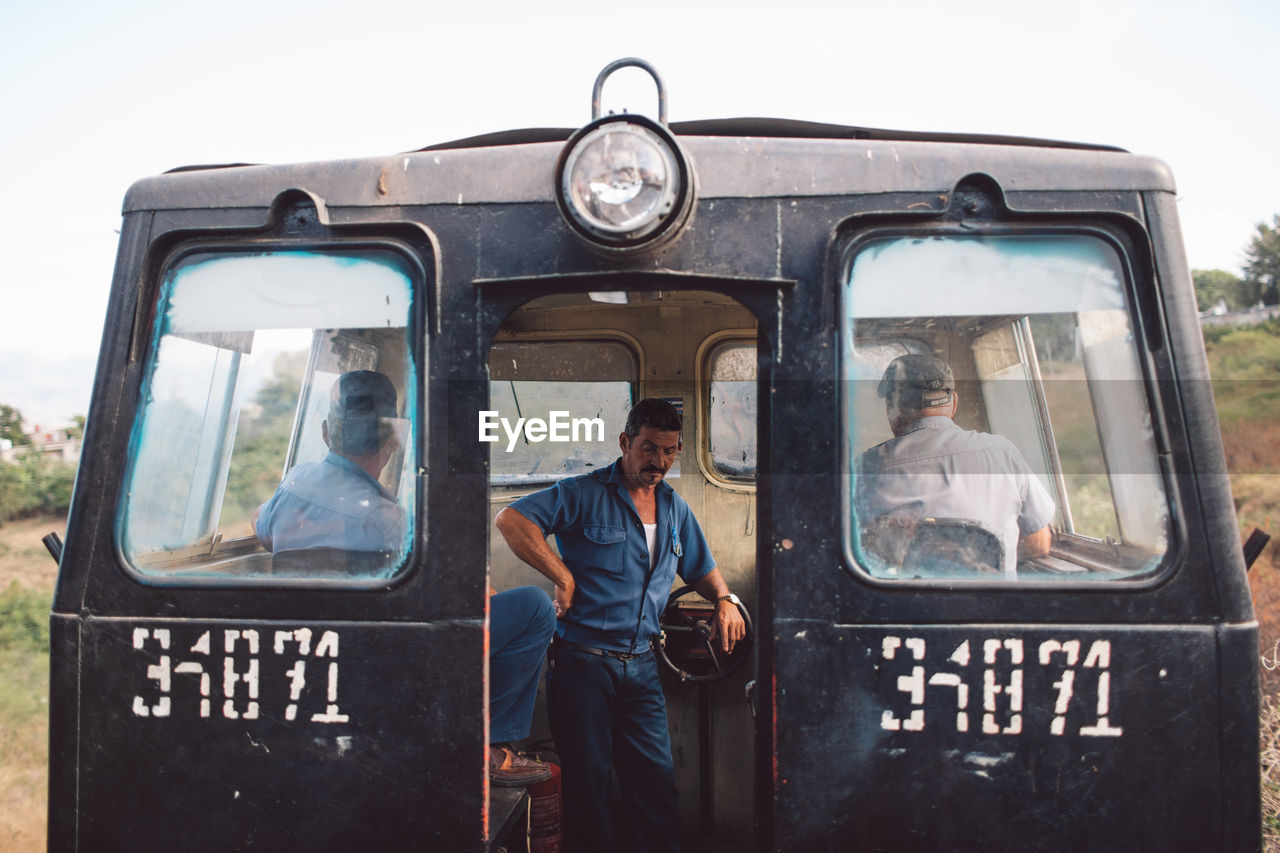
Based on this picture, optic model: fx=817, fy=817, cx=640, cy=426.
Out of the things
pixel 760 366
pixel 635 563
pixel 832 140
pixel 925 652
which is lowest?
pixel 925 652

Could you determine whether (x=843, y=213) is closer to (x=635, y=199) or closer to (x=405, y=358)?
(x=635, y=199)

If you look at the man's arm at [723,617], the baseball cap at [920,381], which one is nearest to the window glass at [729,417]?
the man's arm at [723,617]

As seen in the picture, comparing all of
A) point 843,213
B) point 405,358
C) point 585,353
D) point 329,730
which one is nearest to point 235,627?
point 329,730

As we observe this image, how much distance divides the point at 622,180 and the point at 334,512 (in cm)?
111

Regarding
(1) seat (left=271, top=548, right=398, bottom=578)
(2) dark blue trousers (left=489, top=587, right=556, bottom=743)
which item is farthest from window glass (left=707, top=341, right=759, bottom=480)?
(1) seat (left=271, top=548, right=398, bottom=578)

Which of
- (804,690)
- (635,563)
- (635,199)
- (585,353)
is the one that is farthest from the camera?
(585,353)

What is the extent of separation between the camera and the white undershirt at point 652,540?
124 inches

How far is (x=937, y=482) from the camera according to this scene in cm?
209

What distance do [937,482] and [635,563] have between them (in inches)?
52.3

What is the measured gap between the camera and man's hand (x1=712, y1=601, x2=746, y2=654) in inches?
116

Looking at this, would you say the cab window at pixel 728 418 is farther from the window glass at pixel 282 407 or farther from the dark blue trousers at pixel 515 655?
the window glass at pixel 282 407

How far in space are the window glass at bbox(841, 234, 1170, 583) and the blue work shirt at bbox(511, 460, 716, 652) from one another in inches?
47.5

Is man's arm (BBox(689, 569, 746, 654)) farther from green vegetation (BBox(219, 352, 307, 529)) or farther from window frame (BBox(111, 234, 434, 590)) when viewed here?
green vegetation (BBox(219, 352, 307, 529))

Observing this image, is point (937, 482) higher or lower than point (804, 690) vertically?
higher
